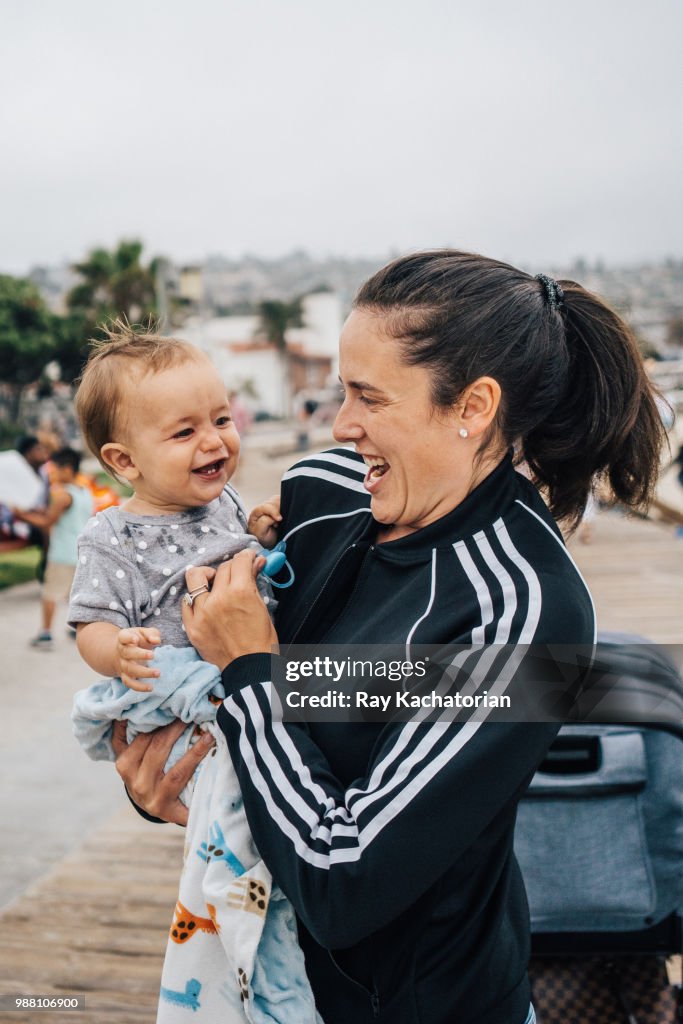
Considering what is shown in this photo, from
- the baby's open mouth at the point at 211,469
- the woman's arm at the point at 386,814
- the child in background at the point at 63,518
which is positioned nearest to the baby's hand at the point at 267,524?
the baby's open mouth at the point at 211,469

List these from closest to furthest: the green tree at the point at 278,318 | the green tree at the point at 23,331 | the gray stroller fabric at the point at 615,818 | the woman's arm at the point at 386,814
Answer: the woman's arm at the point at 386,814 < the gray stroller fabric at the point at 615,818 < the green tree at the point at 23,331 < the green tree at the point at 278,318

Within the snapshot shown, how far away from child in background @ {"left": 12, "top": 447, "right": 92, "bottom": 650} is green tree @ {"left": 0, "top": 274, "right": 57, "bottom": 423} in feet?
94.4

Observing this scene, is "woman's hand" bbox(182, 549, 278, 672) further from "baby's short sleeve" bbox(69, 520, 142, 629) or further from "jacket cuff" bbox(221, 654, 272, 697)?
"baby's short sleeve" bbox(69, 520, 142, 629)

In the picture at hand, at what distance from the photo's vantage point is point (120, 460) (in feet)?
6.06

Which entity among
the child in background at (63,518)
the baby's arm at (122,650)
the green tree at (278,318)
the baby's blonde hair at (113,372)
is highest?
the baby's blonde hair at (113,372)

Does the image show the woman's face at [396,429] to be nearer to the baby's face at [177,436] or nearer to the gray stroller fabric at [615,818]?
the baby's face at [177,436]

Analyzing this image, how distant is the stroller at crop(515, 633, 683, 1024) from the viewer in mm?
1998

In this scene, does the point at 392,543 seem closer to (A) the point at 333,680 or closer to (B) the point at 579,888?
(A) the point at 333,680

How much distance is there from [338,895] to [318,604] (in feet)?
1.51

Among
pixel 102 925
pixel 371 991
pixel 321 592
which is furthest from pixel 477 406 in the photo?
pixel 102 925

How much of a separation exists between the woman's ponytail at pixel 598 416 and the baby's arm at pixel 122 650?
71 centimetres

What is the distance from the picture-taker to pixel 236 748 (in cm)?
138

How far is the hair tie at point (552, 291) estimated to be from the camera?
1.58 meters

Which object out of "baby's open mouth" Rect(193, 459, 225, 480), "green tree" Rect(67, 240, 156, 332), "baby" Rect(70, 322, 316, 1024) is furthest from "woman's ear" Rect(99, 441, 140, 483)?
"green tree" Rect(67, 240, 156, 332)
